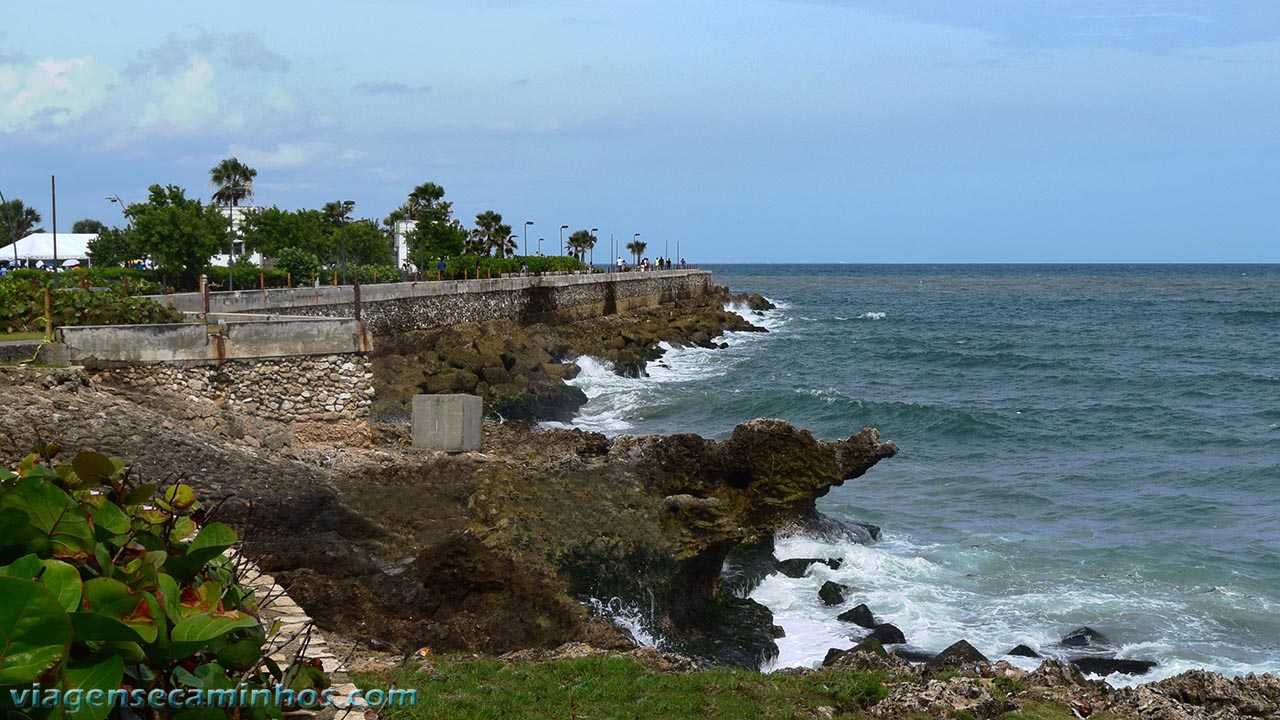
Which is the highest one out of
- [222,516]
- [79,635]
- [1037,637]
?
[79,635]

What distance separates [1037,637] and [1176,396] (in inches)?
1306

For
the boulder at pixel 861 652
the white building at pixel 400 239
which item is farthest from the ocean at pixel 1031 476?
the white building at pixel 400 239

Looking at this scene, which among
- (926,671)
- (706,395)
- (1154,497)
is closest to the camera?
(926,671)

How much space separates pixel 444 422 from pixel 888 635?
29.3 ft

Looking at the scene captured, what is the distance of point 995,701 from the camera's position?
1104cm

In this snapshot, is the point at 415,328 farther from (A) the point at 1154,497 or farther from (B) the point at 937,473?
(A) the point at 1154,497

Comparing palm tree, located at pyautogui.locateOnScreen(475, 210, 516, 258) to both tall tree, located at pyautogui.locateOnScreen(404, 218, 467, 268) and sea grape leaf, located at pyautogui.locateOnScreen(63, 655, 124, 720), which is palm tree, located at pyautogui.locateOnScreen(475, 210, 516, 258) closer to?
tall tree, located at pyautogui.locateOnScreen(404, 218, 467, 268)

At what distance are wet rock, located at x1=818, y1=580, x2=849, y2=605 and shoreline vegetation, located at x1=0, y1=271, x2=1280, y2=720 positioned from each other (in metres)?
1.20

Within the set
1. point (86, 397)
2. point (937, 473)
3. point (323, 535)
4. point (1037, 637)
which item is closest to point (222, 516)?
point (323, 535)

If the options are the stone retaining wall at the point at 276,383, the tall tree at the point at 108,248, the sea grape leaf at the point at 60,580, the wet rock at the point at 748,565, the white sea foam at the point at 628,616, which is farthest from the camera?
the tall tree at the point at 108,248

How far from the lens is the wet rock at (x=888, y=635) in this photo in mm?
17109

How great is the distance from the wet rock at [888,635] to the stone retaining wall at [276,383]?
10354 mm

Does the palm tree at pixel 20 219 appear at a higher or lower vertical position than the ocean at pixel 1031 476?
higher

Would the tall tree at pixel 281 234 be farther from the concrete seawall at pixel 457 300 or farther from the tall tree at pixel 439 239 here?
the concrete seawall at pixel 457 300
